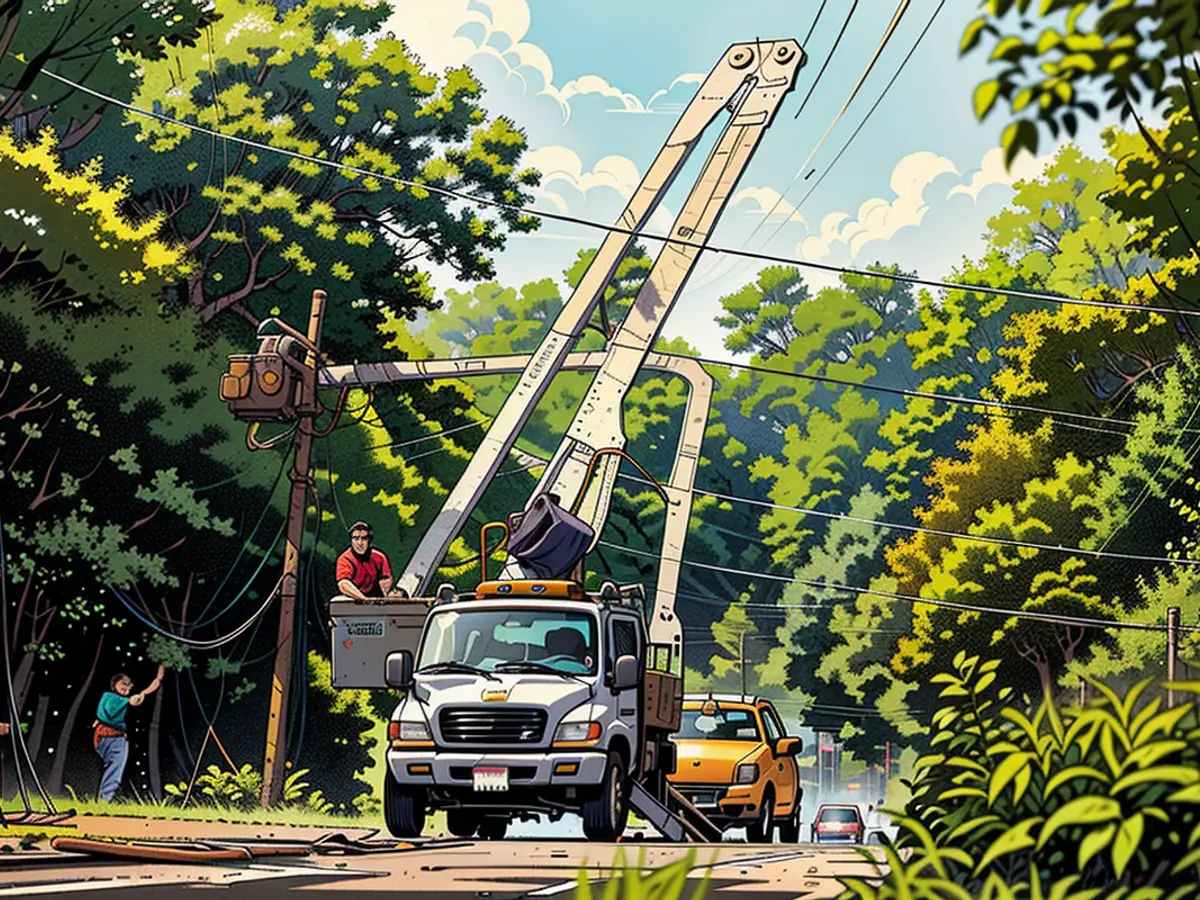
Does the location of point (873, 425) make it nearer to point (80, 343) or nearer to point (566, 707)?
point (80, 343)

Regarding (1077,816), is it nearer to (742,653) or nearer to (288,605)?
(288,605)

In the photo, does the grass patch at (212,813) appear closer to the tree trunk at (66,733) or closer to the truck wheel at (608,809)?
the tree trunk at (66,733)

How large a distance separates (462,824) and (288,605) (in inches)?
359

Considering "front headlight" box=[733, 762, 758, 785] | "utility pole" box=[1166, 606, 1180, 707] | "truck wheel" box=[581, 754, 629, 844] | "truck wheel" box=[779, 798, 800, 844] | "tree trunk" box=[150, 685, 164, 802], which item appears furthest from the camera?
"utility pole" box=[1166, 606, 1180, 707]

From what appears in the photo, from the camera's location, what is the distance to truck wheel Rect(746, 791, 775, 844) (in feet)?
89.2

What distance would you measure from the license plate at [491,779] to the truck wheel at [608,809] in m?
0.77

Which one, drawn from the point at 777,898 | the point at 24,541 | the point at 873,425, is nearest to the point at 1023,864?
the point at 777,898

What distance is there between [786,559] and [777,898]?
234 ft

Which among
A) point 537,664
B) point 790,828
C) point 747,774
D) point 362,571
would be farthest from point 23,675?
point 537,664

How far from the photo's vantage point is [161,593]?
4219 cm

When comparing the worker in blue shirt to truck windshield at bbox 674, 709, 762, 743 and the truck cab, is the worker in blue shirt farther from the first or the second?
the truck cab

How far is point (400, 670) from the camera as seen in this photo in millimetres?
20516

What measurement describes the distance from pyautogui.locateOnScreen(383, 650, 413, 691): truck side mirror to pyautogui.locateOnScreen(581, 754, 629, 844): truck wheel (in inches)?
77.2

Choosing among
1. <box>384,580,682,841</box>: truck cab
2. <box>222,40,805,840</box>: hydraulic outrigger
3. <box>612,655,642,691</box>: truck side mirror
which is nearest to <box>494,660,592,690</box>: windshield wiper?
<box>384,580,682,841</box>: truck cab
